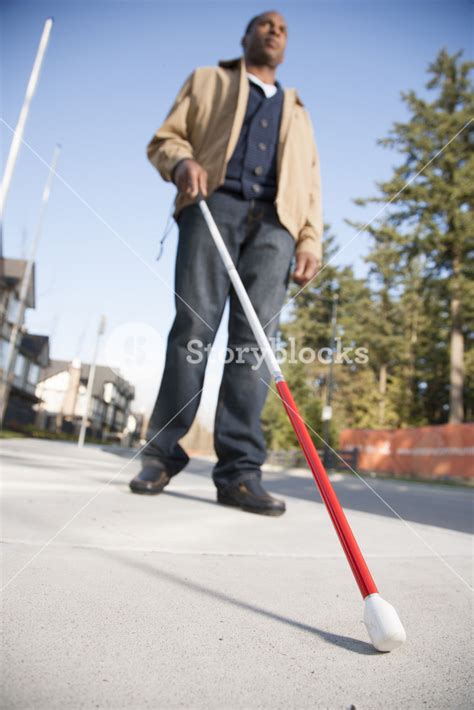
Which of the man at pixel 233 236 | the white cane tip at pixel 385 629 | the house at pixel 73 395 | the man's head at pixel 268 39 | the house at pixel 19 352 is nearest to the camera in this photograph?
the white cane tip at pixel 385 629

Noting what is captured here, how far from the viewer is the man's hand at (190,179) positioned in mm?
2096

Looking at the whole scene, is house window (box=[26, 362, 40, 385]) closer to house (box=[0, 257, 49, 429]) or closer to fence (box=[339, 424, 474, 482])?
house (box=[0, 257, 49, 429])

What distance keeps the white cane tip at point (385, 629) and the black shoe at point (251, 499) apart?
1.30 metres

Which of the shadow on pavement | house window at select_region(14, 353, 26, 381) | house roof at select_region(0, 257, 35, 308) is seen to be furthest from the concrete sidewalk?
house window at select_region(14, 353, 26, 381)

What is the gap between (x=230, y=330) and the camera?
2.33m

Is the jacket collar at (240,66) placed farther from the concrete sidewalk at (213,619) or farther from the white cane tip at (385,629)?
the white cane tip at (385,629)

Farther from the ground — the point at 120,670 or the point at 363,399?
the point at 363,399

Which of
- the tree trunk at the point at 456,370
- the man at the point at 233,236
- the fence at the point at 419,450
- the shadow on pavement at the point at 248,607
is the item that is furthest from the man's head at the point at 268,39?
the tree trunk at the point at 456,370

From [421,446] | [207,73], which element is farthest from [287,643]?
[421,446]

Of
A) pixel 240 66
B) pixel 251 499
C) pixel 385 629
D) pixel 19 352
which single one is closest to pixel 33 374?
pixel 19 352

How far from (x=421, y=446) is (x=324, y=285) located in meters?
11.6

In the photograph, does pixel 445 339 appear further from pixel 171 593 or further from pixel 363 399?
pixel 171 593

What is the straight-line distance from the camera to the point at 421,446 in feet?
50.3

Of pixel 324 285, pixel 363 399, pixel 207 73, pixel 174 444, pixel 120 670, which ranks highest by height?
pixel 324 285
